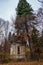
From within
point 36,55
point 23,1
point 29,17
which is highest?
point 23,1

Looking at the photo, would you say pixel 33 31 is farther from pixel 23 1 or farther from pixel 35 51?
pixel 23 1

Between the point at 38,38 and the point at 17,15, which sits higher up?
the point at 17,15

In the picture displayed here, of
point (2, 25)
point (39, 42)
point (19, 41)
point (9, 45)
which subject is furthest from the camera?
point (2, 25)

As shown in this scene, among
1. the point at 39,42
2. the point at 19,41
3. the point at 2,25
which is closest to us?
the point at 39,42

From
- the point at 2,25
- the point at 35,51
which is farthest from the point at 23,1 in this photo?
the point at 2,25

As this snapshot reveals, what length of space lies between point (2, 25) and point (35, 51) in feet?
87.7

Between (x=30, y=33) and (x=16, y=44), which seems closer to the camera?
(x=30, y=33)

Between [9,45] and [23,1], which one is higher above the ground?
[23,1]

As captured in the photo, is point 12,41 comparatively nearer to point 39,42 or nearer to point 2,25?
point 39,42

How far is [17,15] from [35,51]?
10.1 m

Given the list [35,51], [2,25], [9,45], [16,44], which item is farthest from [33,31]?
[2,25]

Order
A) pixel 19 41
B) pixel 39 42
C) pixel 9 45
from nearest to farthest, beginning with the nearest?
1. pixel 39 42
2. pixel 19 41
3. pixel 9 45

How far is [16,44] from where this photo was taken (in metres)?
49.9

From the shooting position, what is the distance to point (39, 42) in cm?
4275
